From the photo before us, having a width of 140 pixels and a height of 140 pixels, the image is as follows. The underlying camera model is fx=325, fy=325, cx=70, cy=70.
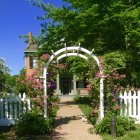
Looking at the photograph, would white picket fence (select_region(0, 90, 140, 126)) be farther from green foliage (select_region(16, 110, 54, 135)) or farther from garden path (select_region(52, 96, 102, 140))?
garden path (select_region(52, 96, 102, 140))

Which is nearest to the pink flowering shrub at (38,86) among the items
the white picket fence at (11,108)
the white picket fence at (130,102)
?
the white picket fence at (11,108)

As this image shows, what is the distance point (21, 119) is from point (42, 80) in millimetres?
1788

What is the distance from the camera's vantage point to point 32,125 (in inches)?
461

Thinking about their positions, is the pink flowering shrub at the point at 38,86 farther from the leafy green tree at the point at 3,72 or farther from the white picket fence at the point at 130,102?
the white picket fence at the point at 130,102

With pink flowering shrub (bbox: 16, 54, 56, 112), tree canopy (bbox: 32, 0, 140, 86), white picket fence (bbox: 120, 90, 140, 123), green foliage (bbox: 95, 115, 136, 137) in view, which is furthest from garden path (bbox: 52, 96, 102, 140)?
tree canopy (bbox: 32, 0, 140, 86)

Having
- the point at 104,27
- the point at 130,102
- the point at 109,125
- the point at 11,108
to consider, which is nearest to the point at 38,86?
the point at 11,108

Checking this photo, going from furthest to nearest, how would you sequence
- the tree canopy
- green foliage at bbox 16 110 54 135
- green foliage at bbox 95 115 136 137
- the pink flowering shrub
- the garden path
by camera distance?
1. the tree canopy
2. the pink flowering shrub
3. green foliage at bbox 16 110 54 135
4. green foliage at bbox 95 115 136 137
5. the garden path

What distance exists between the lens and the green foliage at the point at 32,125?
461 inches

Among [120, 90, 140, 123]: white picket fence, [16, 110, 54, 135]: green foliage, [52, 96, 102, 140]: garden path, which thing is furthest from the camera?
[120, 90, 140, 123]: white picket fence

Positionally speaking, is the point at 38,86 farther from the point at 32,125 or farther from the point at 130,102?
the point at 130,102

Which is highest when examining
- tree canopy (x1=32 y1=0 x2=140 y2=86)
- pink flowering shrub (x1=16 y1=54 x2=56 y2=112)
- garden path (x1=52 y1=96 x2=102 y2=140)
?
tree canopy (x1=32 y1=0 x2=140 y2=86)

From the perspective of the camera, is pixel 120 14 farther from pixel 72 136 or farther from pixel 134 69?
pixel 72 136

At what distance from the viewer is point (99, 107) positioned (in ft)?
42.5

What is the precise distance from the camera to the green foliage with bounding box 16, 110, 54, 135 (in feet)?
38.4
